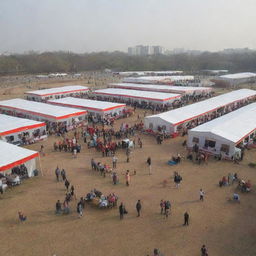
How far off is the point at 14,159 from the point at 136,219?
25.8 feet

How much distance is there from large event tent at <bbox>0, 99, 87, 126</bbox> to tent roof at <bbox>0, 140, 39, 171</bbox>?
8.92 m

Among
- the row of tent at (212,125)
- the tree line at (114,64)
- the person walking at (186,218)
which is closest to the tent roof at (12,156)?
the person walking at (186,218)

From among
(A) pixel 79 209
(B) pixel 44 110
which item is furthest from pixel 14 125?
(A) pixel 79 209

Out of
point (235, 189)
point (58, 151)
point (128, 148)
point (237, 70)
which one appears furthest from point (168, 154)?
point (237, 70)

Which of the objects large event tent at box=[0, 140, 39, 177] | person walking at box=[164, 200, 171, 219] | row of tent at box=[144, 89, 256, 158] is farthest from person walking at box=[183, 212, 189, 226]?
large event tent at box=[0, 140, 39, 177]

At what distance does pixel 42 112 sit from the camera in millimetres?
26578

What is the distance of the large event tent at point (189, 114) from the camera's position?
2291 cm

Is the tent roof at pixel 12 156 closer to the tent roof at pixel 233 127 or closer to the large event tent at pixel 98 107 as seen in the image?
the tent roof at pixel 233 127

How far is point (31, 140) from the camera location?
70.2ft

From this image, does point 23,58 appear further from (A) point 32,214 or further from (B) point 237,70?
(A) point 32,214

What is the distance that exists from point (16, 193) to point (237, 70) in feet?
295

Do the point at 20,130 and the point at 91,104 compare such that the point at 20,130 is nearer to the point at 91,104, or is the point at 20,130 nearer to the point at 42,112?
the point at 42,112

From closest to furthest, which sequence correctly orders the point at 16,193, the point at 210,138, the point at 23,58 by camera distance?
the point at 16,193 < the point at 210,138 < the point at 23,58

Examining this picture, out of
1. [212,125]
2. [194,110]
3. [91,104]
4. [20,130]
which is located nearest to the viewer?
[212,125]
